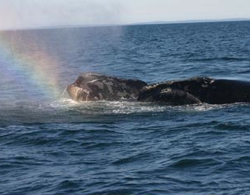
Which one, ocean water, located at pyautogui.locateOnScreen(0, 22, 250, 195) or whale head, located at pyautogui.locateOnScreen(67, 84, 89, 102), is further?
whale head, located at pyautogui.locateOnScreen(67, 84, 89, 102)

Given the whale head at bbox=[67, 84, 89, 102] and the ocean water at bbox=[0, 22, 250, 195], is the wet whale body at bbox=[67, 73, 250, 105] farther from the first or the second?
the ocean water at bbox=[0, 22, 250, 195]

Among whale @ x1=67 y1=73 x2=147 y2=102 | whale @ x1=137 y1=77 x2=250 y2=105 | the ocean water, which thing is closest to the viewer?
the ocean water

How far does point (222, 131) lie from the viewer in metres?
17.1

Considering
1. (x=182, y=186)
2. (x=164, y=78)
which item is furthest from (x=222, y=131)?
(x=164, y=78)

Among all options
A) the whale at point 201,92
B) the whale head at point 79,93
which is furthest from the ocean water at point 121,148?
the whale at point 201,92

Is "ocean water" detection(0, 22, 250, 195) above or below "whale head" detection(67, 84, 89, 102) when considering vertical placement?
below

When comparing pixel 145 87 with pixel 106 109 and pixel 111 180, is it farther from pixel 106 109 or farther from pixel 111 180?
pixel 111 180

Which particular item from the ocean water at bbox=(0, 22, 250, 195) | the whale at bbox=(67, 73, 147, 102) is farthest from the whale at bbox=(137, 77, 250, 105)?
the whale at bbox=(67, 73, 147, 102)

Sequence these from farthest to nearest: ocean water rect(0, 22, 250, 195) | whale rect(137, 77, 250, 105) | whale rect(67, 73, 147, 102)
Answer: whale rect(67, 73, 147, 102), whale rect(137, 77, 250, 105), ocean water rect(0, 22, 250, 195)

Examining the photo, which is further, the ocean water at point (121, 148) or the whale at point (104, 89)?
the whale at point (104, 89)

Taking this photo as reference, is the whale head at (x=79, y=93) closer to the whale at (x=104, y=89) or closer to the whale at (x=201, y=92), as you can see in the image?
the whale at (x=104, y=89)

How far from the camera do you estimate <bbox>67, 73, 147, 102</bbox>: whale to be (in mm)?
23422

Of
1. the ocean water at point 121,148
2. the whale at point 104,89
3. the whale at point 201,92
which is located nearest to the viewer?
the ocean water at point 121,148

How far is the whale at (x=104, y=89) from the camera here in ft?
76.8
